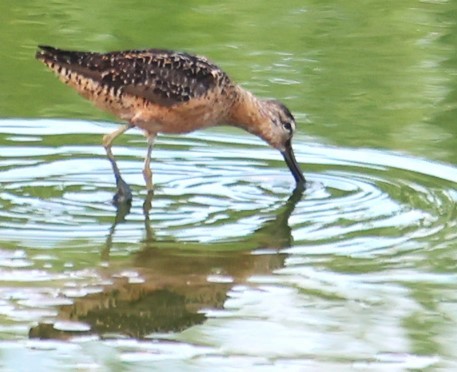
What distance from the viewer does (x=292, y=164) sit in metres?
8.76

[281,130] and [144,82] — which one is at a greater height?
[144,82]

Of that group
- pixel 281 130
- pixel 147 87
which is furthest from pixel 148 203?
pixel 281 130

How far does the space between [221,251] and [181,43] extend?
169 inches

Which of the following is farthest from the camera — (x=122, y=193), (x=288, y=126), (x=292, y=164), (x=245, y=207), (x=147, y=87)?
(x=288, y=126)

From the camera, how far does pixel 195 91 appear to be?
330 inches

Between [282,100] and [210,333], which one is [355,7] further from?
[210,333]

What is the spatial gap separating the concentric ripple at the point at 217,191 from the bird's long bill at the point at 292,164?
56mm

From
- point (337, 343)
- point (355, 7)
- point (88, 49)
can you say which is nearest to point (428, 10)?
point (355, 7)

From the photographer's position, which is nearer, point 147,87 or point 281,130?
point 147,87

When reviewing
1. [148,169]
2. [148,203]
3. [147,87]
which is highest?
[147,87]

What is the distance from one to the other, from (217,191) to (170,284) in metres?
1.63

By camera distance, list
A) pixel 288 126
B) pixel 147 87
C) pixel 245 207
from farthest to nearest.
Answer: pixel 288 126, pixel 147 87, pixel 245 207

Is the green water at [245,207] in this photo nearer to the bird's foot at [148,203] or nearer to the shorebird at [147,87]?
the bird's foot at [148,203]

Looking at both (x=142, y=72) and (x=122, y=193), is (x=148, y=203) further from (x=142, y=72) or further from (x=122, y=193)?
(x=142, y=72)
